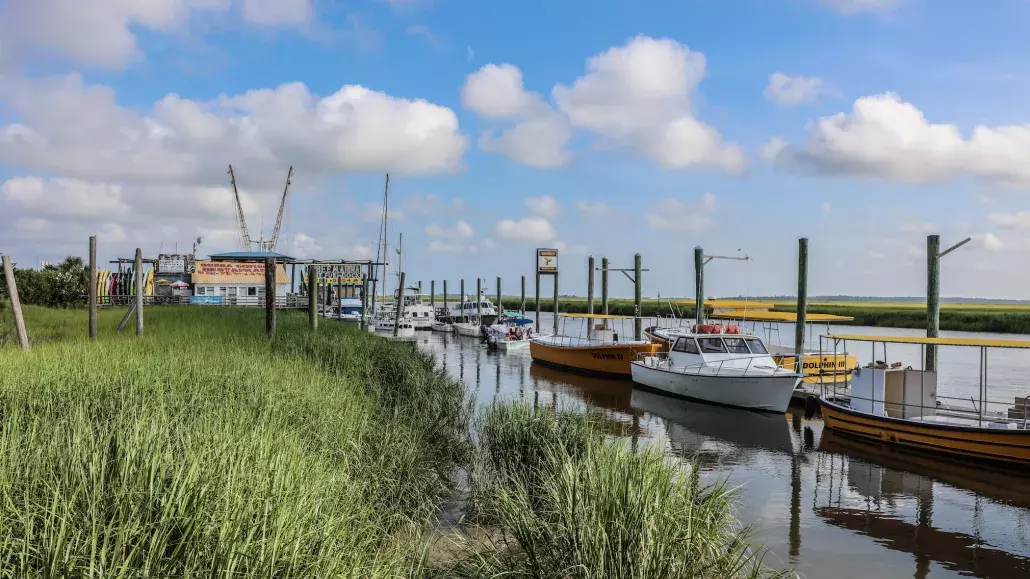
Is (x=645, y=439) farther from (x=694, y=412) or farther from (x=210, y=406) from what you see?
(x=210, y=406)

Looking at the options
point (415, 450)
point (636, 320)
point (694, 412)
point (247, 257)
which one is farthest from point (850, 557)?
point (247, 257)

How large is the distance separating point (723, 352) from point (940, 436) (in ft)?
26.2

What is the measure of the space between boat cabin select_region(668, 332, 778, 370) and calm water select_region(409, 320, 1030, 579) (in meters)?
1.48

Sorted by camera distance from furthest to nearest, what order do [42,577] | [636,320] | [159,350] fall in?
[636,320] → [159,350] → [42,577]

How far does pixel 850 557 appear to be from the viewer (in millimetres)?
9219

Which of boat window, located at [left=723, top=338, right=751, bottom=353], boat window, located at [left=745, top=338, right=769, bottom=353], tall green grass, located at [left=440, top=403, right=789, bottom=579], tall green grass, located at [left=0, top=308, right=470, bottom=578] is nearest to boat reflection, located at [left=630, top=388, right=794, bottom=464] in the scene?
boat window, located at [left=723, top=338, right=751, bottom=353]

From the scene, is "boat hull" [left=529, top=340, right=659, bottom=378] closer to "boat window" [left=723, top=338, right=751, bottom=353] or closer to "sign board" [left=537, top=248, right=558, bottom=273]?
"boat window" [left=723, top=338, right=751, bottom=353]

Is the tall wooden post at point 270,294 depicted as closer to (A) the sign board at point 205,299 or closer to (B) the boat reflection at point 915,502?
(B) the boat reflection at point 915,502

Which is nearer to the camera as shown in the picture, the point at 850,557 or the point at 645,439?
the point at 850,557

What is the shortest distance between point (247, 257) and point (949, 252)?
50084 mm

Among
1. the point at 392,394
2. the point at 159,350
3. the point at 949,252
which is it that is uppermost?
the point at 949,252

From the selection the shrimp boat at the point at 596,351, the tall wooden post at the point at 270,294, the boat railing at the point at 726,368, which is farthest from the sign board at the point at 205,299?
the boat railing at the point at 726,368

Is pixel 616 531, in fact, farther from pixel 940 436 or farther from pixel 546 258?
pixel 546 258

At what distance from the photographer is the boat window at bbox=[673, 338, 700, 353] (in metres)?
23.0
